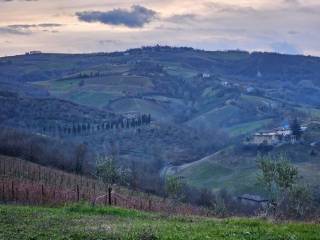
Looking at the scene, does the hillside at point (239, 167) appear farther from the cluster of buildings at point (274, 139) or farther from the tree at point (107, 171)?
the tree at point (107, 171)

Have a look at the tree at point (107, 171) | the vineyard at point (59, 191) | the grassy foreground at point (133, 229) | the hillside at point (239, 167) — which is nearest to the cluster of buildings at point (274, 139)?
the hillside at point (239, 167)

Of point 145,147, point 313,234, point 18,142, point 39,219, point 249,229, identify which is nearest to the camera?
point 313,234

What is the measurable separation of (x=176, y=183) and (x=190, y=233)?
172 feet

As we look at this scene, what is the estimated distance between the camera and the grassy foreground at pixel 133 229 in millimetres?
20328

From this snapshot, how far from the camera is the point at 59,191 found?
5547 cm

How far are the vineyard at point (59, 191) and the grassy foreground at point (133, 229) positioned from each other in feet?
56.6

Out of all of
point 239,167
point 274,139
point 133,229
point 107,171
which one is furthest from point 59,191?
point 274,139

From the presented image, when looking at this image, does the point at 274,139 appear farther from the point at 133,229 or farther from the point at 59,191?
the point at 133,229

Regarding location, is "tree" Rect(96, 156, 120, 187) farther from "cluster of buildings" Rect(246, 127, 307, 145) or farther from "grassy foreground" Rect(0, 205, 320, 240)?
"cluster of buildings" Rect(246, 127, 307, 145)

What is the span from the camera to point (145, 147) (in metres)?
195

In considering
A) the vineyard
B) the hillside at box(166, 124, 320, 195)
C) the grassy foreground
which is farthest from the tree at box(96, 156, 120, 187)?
the hillside at box(166, 124, 320, 195)

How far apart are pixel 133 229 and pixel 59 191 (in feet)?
113

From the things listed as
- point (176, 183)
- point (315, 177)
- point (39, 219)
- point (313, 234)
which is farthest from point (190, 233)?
point (315, 177)

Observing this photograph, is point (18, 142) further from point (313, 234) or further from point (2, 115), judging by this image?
point (313, 234)
